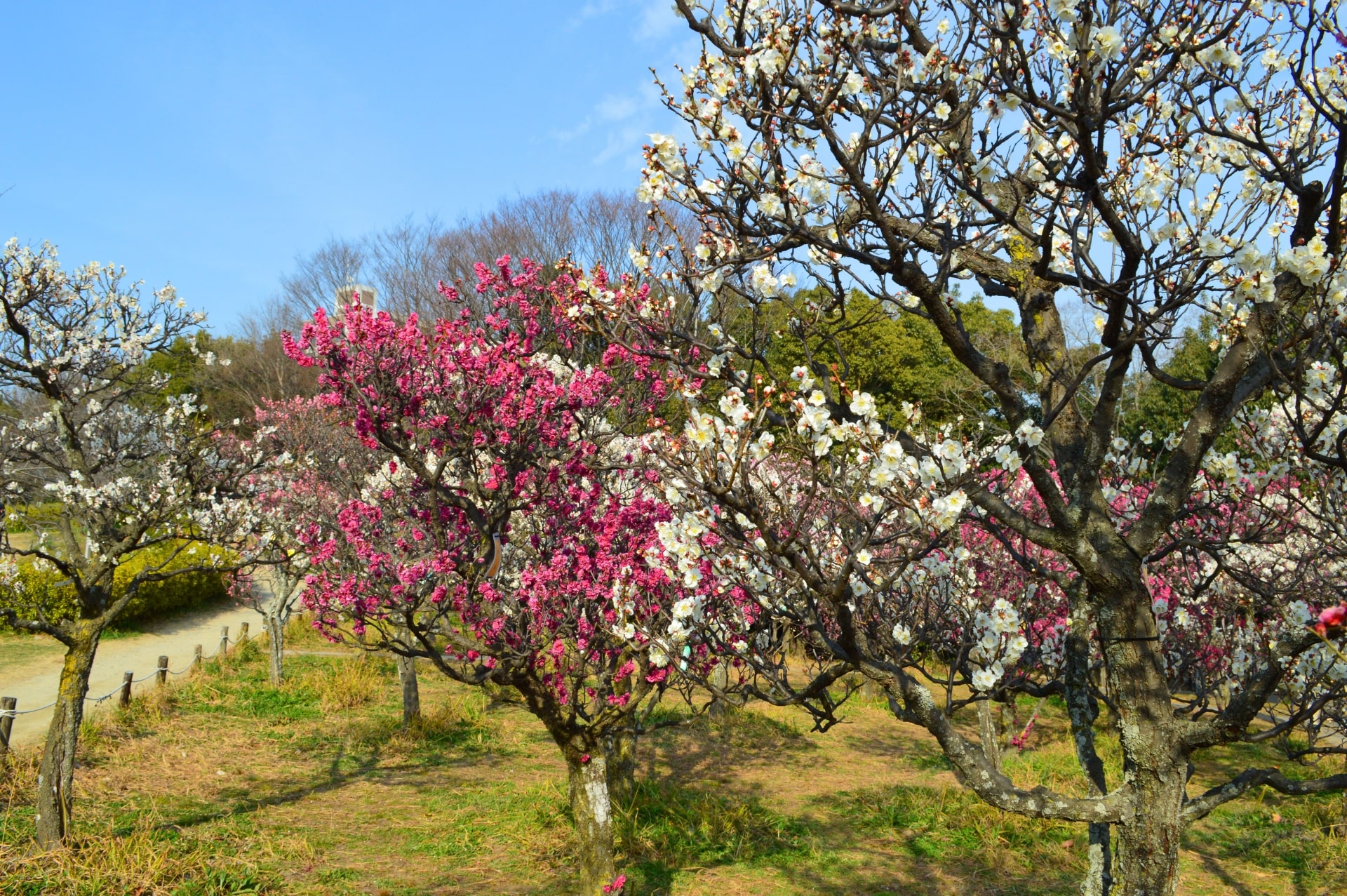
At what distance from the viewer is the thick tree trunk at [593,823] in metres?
5.88

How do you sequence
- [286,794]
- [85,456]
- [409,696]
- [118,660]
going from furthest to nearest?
[118,660], [409,696], [286,794], [85,456]

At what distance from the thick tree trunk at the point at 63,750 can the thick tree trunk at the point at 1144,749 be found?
267 inches

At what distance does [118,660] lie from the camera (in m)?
13.6

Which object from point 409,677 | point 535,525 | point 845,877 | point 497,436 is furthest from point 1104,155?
point 409,677

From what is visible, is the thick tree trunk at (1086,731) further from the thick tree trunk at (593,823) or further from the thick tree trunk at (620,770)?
the thick tree trunk at (620,770)

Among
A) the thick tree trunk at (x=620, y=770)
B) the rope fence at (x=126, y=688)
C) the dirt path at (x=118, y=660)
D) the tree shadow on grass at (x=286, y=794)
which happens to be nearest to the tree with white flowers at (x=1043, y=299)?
the thick tree trunk at (x=620, y=770)

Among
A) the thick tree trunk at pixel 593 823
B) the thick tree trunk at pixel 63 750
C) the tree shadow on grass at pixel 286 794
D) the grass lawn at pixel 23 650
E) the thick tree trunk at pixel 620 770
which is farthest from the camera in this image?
the grass lawn at pixel 23 650

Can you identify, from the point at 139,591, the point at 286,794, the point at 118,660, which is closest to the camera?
the point at 286,794

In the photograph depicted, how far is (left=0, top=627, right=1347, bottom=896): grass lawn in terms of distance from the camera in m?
6.80

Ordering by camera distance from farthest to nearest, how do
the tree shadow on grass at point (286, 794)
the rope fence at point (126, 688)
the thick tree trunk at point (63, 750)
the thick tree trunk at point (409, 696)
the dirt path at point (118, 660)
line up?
1. the thick tree trunk at point (409, 696)
2. the dirt path at point (118, 660)
3. the rope fence at point (126, 688)
4. the tree shadow on grass at point (286, 794)
5. the thick tree trunk at point (63, 750)

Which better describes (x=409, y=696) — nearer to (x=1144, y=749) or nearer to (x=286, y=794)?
(x=286, y=794)

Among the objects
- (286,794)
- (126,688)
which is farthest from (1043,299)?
(126,688)

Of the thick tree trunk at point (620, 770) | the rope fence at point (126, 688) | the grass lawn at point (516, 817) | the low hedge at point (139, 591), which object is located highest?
the low hedge at point (139, 591)

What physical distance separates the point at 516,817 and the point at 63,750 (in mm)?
3816
